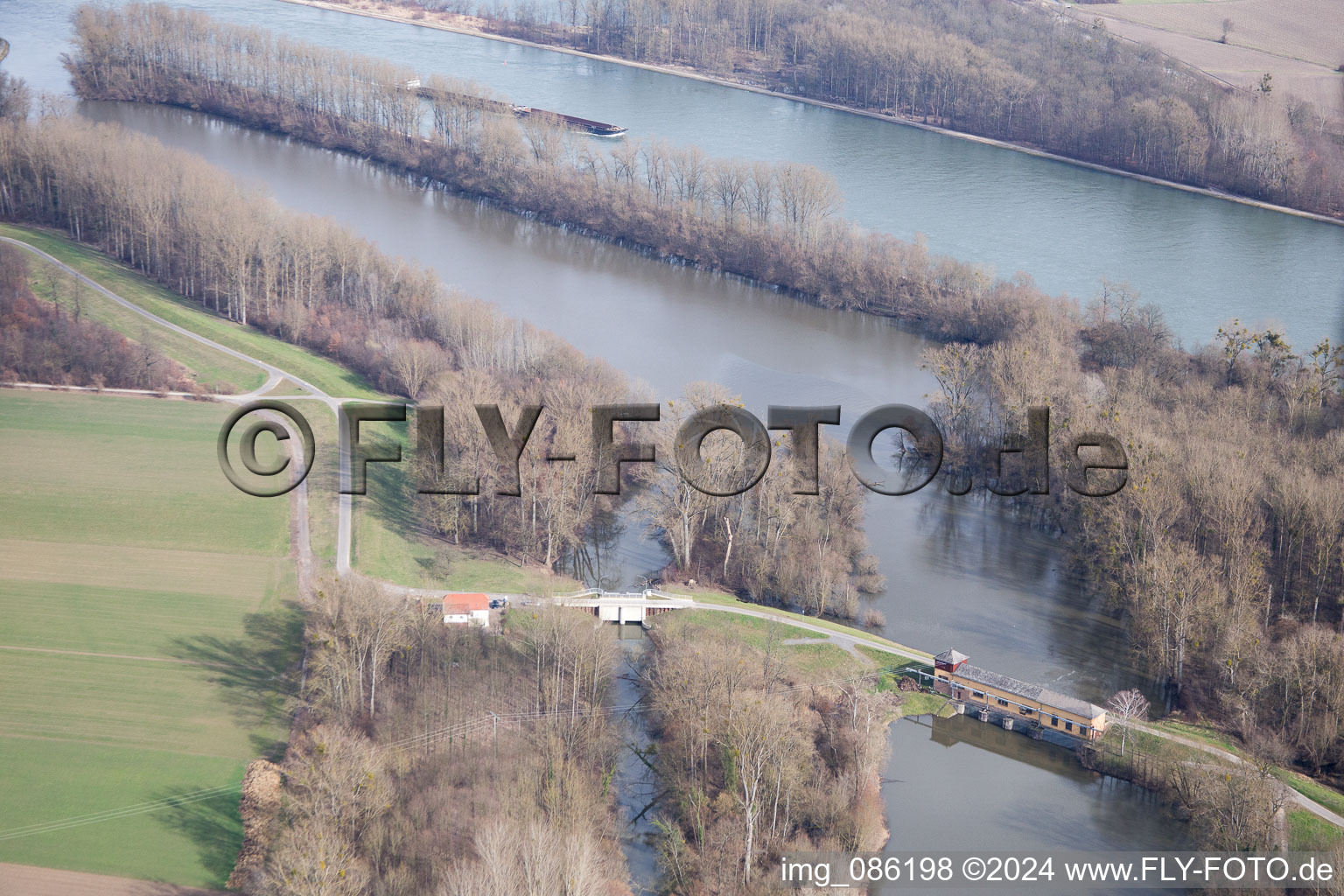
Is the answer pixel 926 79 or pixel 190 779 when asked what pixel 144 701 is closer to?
pixel 190 779

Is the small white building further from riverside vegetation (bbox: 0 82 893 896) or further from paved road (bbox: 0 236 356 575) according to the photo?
paved road (bbox: 0 236 356 575)

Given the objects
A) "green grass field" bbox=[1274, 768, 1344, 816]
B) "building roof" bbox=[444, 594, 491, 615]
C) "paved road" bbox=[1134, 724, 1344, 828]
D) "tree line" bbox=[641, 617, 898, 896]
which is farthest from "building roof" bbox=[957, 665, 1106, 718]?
"building roof" bbox=[444, 594, 491, 615]

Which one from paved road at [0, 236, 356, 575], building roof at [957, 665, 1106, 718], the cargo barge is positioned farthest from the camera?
the cargo barge

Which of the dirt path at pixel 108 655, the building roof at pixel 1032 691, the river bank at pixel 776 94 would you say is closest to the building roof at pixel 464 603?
the dirt path at pixel 108 655

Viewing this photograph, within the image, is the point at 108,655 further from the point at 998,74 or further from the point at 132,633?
the point at 998,74

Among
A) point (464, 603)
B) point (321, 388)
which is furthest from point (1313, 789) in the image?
point (321, 388)

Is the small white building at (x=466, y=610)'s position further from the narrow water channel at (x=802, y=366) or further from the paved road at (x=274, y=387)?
the narrow water channel at (x=802, y=366)

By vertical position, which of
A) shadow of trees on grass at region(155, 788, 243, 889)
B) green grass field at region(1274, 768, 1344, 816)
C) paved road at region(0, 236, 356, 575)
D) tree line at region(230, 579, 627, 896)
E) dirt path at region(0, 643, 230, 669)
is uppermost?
paved road at region(0, 236, 356, 575)
